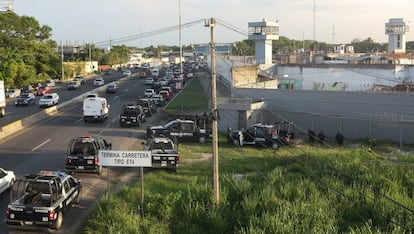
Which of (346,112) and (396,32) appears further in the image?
(396,32)

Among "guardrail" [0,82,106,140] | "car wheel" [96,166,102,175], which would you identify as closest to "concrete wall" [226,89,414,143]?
"guardrail" [0,82,106,140]

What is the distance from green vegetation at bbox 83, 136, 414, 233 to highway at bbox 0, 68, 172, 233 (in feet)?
4.23

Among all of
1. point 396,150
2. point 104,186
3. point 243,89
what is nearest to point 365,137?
point 396,150

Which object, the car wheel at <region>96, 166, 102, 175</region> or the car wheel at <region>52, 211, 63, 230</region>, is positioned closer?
the car wheel at <region>52, 211, 63, 230</region>

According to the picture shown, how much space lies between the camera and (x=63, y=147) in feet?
97.2

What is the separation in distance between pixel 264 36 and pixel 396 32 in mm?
48054

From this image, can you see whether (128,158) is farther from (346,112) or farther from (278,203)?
(346,112)

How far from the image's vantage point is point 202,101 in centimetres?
5869

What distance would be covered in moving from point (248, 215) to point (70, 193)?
5678 mm

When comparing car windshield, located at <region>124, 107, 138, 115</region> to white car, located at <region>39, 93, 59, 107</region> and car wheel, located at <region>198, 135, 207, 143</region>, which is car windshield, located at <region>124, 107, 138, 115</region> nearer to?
car wheel, located at <region>198, 135, 207, 143</region>

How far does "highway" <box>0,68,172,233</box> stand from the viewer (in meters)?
17.9

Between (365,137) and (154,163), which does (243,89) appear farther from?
(154,163)

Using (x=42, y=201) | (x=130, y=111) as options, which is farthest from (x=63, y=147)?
(x=42, y=201)

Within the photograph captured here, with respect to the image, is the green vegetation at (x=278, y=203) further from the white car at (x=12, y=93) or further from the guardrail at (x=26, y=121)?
the white car at (x=12, y=93)
